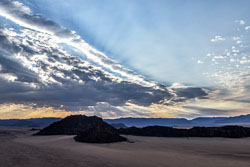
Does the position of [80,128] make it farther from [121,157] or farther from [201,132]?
[121,157]

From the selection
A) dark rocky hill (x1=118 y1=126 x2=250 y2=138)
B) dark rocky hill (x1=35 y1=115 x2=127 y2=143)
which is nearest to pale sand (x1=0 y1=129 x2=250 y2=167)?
dark rocky hill (x1=35 y1=115 x2=127 y2=143)

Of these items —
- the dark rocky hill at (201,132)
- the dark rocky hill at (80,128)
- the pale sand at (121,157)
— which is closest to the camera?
the pale sand at (121,157)

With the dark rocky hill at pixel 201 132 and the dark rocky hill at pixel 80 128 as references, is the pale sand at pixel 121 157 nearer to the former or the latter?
the dark rocky hill at pixel 80 128

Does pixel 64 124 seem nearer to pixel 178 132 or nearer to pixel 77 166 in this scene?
pixel 178 132

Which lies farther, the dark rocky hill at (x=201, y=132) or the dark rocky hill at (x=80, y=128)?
the dark rocky hill at (x=201, y=132)

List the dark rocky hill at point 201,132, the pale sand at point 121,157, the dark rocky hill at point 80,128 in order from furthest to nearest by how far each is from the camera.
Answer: the dark rocky hill at point 201,132, the dark rocky hill at point 80,128, the pale sand at point 121,157

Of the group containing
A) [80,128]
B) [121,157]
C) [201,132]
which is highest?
[201,132]

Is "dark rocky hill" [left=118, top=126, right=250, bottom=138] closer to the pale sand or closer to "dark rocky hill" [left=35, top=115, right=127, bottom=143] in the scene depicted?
"dark rocky hill" [left=35, top=115, right=127, bottom=143]

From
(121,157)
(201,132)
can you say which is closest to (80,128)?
(201,132)

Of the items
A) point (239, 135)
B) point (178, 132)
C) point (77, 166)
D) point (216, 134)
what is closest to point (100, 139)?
point (77, 166)

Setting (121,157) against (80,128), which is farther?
(80,128)

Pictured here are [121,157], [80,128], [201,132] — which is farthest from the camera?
[80,128]

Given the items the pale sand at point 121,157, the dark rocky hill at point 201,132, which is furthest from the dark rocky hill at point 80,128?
the dark rocky hill at point 201,132

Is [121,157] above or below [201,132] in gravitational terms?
below
